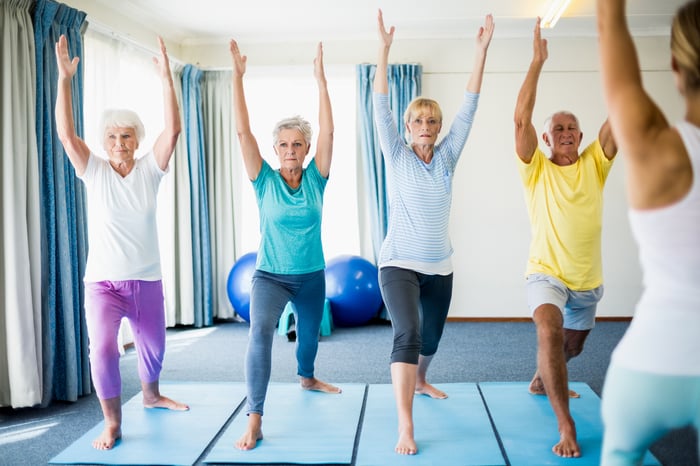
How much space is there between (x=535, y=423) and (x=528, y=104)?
1.47 meters

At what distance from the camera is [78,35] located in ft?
12.3

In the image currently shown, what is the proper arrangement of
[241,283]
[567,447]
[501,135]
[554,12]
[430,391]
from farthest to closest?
[501,135] < [241,283] < [554,12] < [430,391] < [567,447]

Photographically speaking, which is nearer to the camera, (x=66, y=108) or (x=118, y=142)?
(x=66, y=108)

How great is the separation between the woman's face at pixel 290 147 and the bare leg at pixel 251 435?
45.0 inches

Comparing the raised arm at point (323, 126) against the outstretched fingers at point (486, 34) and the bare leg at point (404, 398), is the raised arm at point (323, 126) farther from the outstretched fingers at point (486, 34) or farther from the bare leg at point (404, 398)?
the bare leg at point (404, 398)

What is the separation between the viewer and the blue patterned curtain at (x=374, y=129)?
5609mm

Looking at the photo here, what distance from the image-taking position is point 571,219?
2.78 m

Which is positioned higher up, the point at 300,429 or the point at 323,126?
the point at 323,126

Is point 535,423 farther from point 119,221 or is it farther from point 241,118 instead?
point 119,221

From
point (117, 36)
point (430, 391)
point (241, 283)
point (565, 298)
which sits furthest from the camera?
point (241, 283)

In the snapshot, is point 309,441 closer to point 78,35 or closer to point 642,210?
point 642,210

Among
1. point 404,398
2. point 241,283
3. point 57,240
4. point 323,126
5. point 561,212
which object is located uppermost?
point 323,126

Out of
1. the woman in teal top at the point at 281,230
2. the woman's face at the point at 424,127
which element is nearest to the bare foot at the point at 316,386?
the woman in teal top at the point at 281,230

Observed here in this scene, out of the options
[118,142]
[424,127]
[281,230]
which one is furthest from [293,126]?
[118,142]
